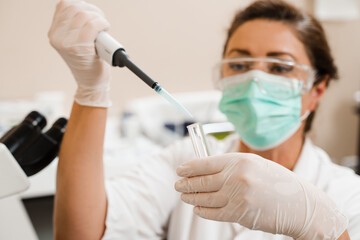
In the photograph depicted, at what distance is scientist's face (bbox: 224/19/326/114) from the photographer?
1.02 metres

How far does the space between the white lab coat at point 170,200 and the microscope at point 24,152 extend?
0.27m

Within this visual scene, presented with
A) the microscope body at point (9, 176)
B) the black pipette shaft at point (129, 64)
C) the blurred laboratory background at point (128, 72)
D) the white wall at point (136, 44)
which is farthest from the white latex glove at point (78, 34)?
the white wall at point (136, 44)

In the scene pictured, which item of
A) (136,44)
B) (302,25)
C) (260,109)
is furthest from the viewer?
(136,44)

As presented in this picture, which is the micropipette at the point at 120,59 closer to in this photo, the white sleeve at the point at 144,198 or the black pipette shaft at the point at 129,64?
the black pipette shaft at the point at 129,64

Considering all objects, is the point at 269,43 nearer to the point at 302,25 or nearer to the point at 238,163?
the point at 302,25

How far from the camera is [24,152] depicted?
654 mm

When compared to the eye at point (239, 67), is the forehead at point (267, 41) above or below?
above

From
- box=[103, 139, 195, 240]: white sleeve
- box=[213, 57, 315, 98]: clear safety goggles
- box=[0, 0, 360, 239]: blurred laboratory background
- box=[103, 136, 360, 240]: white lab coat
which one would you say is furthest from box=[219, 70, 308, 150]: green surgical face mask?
box=[0, 0, 360, 239]: blurred laboratory background

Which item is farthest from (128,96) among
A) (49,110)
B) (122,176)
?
(122,176)

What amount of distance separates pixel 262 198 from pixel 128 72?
150 centimetres

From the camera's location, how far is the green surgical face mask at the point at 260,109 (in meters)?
0.98

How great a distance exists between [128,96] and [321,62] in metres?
1.22

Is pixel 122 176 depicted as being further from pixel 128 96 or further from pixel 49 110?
pixel 128 96

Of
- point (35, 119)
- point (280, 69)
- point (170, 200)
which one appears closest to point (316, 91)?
point (280, 69)
